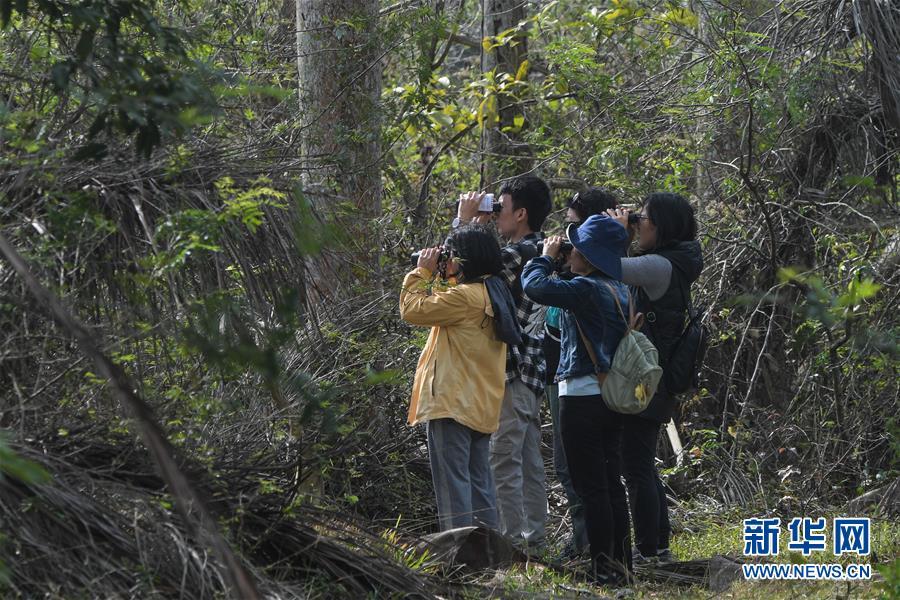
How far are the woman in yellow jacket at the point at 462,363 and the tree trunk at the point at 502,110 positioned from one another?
3447 mm

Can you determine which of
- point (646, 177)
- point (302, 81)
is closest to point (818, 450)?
point (646, 177)

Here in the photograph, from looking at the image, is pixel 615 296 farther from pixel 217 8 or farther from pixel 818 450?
pixel 217 8

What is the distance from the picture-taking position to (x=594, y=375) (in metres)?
5.29

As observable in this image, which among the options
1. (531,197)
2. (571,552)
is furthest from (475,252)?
(571,552)

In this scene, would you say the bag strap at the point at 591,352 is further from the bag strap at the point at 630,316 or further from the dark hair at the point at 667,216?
the dark hair at the point at 667,216

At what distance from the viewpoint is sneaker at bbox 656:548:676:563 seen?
579 centimetres

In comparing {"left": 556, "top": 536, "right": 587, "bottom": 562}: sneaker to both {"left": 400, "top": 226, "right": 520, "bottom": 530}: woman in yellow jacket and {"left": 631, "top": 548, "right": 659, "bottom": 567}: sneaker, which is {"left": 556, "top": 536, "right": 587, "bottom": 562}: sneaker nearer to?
{"left": 631, "top": 548, "right": 659, "bottom": 567}: sneaker

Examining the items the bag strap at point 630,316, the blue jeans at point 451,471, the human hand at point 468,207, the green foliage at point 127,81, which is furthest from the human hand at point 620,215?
the green foliage at point 127,81

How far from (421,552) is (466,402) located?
2.80 ft

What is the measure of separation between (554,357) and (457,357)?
2.44 ft

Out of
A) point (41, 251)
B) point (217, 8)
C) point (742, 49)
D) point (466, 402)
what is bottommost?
point (466, 402)

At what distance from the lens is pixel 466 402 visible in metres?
5.57

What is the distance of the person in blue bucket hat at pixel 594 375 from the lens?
525cm

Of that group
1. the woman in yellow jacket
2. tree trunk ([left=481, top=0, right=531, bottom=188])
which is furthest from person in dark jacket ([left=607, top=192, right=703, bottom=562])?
tree trunk ([left=481, top=0, right=531, bottom=188])
